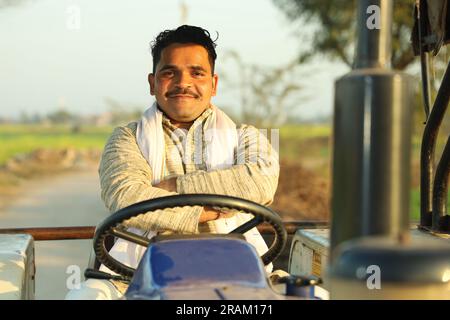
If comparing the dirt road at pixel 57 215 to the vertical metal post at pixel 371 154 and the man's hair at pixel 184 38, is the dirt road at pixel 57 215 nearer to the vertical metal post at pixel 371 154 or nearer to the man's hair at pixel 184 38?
the man's hair at pixel 184 38

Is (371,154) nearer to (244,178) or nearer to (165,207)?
(165,207)

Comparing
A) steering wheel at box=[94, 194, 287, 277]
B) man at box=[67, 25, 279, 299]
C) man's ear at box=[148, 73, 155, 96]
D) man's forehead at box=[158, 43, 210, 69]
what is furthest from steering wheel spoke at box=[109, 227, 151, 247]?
man's ear at box=[148, 73, 155, 96]

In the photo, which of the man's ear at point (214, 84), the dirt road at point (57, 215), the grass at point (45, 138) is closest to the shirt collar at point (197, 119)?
the man's ear at point (214, 84)

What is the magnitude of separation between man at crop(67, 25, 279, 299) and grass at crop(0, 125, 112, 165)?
91.2 ft

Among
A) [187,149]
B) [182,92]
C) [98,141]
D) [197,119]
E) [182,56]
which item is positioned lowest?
[98,141]

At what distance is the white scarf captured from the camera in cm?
326

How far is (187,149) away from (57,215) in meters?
14.1

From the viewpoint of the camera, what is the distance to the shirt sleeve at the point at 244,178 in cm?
317

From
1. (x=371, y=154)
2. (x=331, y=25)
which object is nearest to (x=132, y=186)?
(x=371, y=154)

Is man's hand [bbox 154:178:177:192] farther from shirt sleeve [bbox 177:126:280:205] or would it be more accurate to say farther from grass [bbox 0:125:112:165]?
grass [bbox 0:125:112:165]

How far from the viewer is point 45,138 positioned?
43031mm

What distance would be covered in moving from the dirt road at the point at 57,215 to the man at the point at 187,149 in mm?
437
